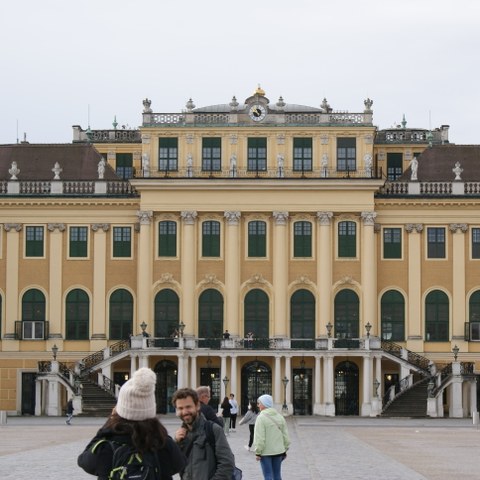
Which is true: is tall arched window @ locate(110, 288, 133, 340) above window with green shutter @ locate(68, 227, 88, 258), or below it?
below

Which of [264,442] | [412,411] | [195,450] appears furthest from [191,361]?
[195,450]

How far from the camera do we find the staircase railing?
239ft

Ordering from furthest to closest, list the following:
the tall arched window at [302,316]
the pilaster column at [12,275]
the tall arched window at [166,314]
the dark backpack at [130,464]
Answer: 1. the pilaster column at [12,275]
2. the tall arched window at [166,314]
3. the tall arched window at [302,316]
4. the dark backpack at [130,464]

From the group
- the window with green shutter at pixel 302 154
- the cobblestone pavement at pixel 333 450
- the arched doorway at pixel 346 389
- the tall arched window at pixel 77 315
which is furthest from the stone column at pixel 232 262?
the cobblestone pavement at pixel 333 450

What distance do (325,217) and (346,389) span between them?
9.54m

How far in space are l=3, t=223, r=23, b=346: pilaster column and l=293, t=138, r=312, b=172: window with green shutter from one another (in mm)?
15927

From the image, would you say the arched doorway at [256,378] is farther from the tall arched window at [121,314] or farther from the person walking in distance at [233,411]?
the person walking in distance at [233,411]

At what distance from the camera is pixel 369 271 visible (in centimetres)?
7431

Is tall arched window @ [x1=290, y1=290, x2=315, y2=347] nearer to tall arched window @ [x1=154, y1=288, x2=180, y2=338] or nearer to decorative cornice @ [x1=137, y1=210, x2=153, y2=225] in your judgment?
tall arched window @ [x1=154, y1=288, x2=180, y2=338]

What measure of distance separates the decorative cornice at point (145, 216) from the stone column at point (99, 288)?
7.25ft

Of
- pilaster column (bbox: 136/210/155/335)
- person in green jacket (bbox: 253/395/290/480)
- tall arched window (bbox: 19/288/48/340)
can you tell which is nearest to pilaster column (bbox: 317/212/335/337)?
pilaster column (bbox: 136/210/155/335)

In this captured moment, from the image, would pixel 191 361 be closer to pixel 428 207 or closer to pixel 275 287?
pixel 275 287

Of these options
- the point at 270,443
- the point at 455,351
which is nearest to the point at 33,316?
the point at 455,351

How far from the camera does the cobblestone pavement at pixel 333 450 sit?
94.8ft
